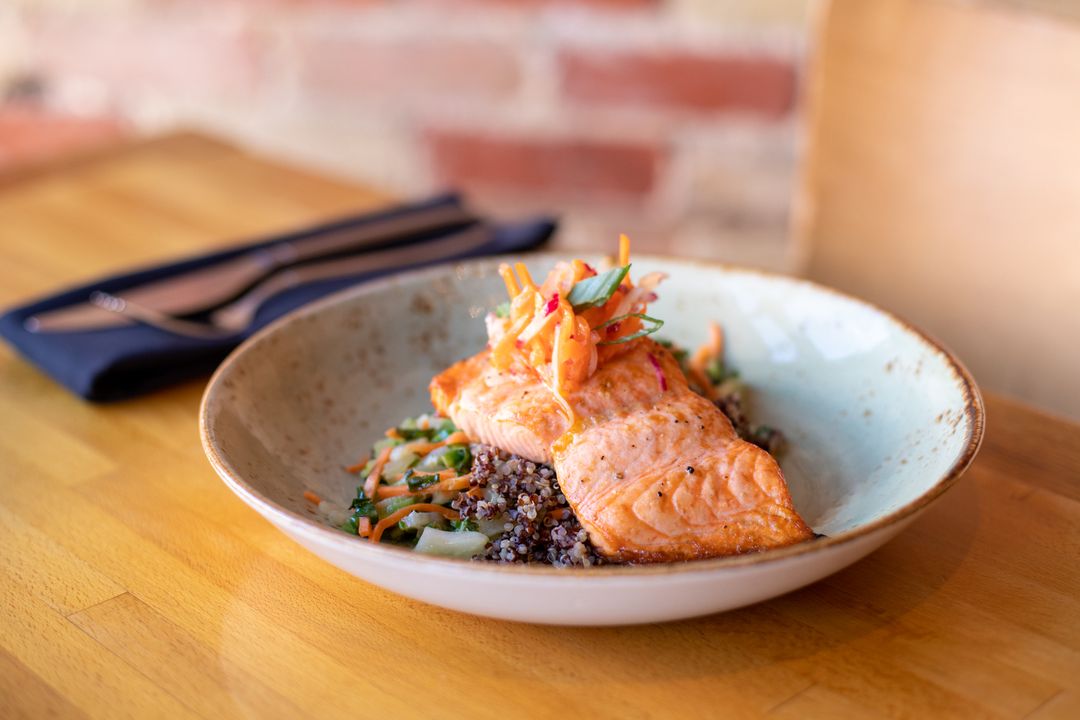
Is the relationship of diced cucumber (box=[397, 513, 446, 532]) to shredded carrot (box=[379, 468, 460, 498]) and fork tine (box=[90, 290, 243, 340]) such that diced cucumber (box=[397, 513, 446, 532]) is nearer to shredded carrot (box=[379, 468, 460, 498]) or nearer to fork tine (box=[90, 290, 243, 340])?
shredded carrot (box=[379, 468, 460, 498])

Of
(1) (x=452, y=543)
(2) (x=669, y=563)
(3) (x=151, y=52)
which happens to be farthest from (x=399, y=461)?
(3) (x=151, y=52)

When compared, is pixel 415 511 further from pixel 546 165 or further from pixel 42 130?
pixel 42 130

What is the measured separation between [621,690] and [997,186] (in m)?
1.36

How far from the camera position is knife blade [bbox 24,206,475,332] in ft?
4.99

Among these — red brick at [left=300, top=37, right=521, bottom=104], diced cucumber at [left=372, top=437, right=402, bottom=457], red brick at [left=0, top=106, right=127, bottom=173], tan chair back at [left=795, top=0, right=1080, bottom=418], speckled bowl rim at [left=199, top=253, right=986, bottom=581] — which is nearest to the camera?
speckled bowl rim at [left=199, top=253, right=986, bottom=581]

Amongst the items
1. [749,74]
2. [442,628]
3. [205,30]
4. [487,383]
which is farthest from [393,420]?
[205,30]

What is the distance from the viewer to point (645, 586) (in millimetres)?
815

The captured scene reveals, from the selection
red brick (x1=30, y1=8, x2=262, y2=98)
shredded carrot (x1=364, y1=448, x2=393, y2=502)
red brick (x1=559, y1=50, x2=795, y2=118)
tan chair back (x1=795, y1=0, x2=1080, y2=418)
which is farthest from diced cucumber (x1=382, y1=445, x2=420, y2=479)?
red brick (x1=30, y1=8, x2=262, y2=98)

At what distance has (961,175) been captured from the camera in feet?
6.43

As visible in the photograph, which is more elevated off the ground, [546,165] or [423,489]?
[423,489]

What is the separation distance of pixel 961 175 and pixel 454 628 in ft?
4.53

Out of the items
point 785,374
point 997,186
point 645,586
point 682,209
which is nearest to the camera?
point 645,586

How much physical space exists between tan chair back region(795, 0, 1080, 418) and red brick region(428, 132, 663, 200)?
987 mm

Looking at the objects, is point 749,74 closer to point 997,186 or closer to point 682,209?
point 682,209
